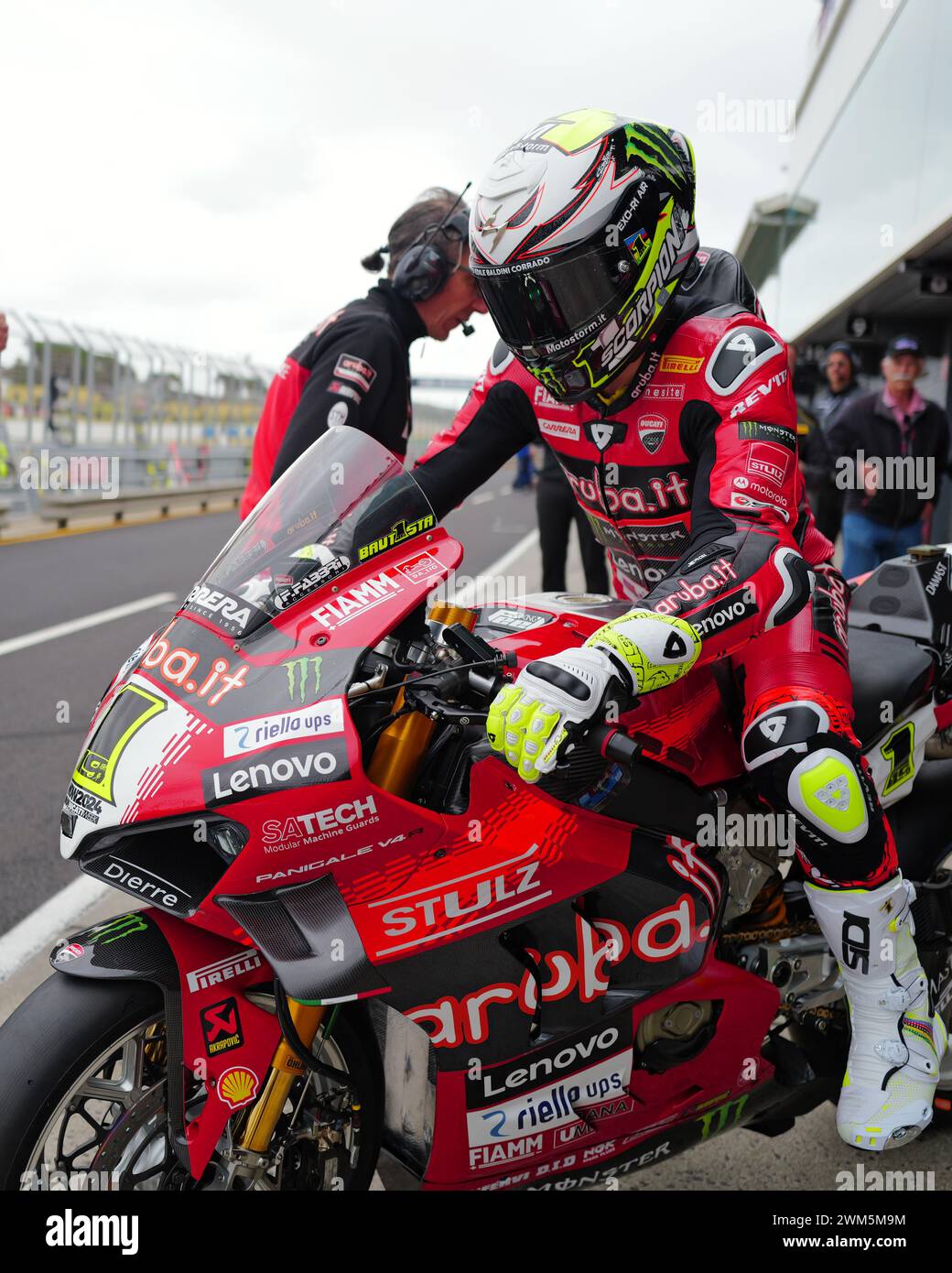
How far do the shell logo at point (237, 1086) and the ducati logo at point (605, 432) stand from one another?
140 centimetres

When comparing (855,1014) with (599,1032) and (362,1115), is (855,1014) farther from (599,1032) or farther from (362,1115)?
(362,1115)

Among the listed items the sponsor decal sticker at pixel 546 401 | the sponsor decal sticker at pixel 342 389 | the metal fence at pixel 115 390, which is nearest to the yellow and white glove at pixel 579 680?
the sponsor decal sticker at pixel 546 401

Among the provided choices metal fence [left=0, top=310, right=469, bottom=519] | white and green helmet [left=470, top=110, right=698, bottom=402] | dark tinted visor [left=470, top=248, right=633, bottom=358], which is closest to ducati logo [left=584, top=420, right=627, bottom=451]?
white and green helmet [left=470, top=110, right=698, bottom=402]

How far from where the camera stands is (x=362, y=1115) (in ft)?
6.20

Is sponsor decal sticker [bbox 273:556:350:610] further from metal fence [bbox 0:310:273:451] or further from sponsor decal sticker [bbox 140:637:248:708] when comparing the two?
metal fence [bbox 0:310:273:451]

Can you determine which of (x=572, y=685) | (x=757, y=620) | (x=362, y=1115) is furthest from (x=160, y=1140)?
(x=757, y=620)

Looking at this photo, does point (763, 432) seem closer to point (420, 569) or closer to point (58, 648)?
point (420, 569)

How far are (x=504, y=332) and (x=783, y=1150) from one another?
6.67 ft

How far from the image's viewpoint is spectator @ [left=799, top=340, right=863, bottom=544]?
718 cm

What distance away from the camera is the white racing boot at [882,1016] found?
6.99 ft

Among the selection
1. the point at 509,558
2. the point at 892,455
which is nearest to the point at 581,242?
the point at 892,455

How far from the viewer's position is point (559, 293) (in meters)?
2.02

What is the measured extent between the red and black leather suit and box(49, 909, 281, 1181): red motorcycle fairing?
3.10 feet

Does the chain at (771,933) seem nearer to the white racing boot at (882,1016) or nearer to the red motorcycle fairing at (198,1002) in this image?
the white racing boot at (882,1016)
